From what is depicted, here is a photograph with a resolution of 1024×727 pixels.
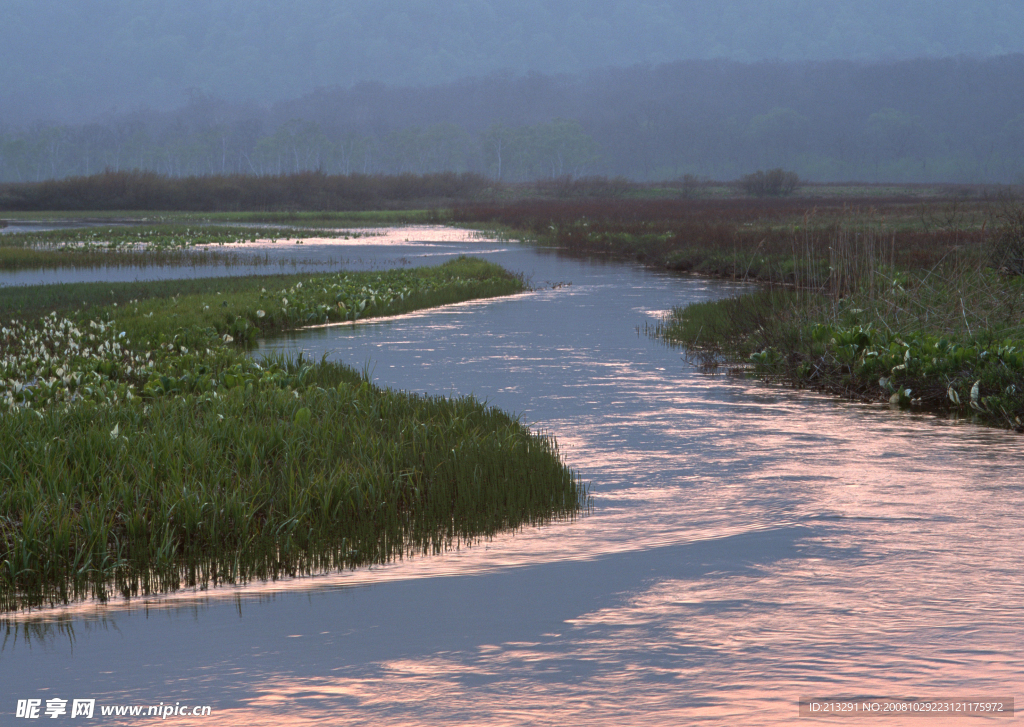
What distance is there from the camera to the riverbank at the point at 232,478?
8.28m

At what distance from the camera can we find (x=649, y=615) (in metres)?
7.32

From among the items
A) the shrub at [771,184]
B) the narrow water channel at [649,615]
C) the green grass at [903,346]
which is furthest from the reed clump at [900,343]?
the shrub at [771,184]

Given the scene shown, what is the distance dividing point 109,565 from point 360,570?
77.5 inches

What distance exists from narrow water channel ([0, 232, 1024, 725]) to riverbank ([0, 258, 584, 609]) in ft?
1.79

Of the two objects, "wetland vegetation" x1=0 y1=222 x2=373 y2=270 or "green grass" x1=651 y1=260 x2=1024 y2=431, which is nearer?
"green grass" x1=651 y1=260 x2=1024 y2=431

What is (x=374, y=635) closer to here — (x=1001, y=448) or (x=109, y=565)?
(x=109, y=565)

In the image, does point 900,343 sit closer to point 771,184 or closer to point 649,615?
point 649,615

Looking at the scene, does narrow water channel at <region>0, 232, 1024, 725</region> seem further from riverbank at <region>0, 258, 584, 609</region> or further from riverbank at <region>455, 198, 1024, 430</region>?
riverbank at <region>455, 198, 1024, 430</region>

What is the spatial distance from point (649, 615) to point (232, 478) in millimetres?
4339

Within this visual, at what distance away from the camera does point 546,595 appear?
7.80 metres

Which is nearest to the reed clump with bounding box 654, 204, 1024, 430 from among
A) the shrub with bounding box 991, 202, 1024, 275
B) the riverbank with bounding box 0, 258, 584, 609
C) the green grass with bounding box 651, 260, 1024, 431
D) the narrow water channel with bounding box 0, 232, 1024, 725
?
the green grass with bounding box 651, 260, 1024, 431

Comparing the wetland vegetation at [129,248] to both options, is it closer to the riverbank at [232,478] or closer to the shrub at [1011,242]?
the shrub at [1011,242]

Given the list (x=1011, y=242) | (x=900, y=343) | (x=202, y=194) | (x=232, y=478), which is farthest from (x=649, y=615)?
(x=202, y=194)

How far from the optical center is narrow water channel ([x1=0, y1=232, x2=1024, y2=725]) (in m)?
6.02
